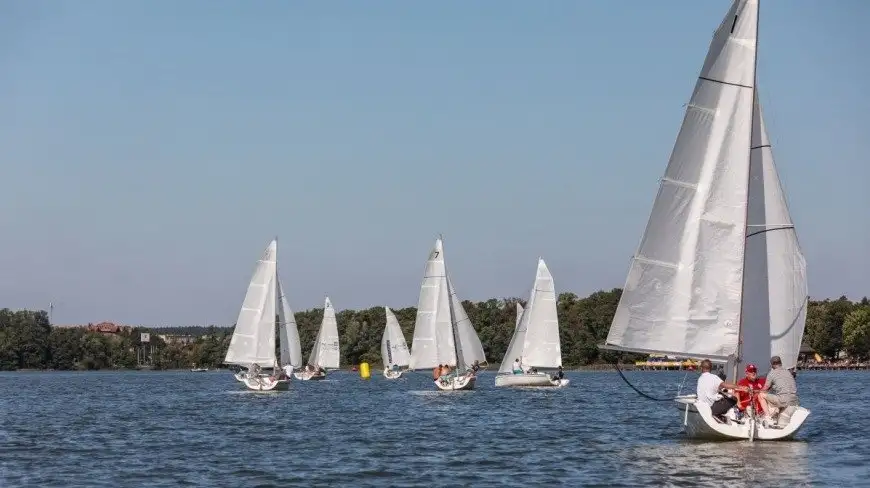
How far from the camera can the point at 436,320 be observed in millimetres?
71188

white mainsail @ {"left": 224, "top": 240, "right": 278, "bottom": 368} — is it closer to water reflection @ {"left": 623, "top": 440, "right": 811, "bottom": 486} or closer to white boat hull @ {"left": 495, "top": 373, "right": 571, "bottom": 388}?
white boat hull @ {"left": 495, "top": 373, "right": 571, "bottom": 388}

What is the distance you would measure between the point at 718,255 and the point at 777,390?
3461 mm

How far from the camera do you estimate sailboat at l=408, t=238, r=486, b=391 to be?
69.9 metres

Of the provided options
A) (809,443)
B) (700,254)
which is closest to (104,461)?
(700,254)

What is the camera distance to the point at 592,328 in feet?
538

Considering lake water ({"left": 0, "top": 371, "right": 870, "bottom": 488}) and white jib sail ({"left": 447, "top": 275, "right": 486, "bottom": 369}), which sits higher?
white jib sail ({"left": 447, "top": 275, "right": 486, "bottom": 369})

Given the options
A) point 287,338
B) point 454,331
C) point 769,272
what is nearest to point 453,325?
point 454,331

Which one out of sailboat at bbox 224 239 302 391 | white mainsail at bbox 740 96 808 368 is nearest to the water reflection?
white mainsail at bbox 740 96 808 368

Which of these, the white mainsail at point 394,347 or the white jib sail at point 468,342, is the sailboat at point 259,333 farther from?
the white mainsail at point 394,347

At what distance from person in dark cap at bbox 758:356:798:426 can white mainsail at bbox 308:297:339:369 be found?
285 ft

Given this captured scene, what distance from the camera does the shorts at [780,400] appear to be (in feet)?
96.1

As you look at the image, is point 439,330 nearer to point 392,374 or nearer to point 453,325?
point 453,325

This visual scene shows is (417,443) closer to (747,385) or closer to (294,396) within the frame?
(747,385)

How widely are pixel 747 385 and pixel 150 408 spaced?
3366 cm
